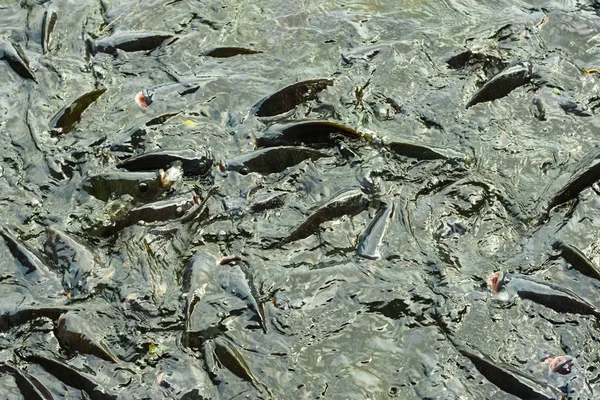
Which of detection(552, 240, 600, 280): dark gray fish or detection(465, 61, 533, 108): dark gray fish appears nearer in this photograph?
detection(552, 240, 600, 280): dark gray fish

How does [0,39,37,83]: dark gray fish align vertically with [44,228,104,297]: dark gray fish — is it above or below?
above

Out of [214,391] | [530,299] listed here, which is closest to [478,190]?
[530,299]

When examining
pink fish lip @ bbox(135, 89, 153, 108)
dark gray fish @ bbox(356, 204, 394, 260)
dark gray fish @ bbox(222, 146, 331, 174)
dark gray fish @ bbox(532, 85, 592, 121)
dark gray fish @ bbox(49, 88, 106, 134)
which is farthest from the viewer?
pink fish lip @ bbox(135, 89, 153, 108)

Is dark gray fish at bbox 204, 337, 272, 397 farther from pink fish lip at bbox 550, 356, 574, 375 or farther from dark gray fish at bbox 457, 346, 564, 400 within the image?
pink fish lip at bbox 550, 356, 574, 375

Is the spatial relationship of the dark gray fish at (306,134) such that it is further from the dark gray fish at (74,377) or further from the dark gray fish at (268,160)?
the dark gray fish at (74,377)

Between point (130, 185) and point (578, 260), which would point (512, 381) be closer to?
point (578, 260)

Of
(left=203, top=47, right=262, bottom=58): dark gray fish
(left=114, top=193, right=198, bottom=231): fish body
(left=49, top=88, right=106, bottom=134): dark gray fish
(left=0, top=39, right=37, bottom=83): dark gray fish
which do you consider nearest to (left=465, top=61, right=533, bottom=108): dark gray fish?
(left=203, top=47, right=262, bottom=58): dark gray fish

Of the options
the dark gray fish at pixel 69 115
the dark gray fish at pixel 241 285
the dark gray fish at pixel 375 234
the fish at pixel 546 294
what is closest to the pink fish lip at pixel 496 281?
the fish at pixel 546 294
